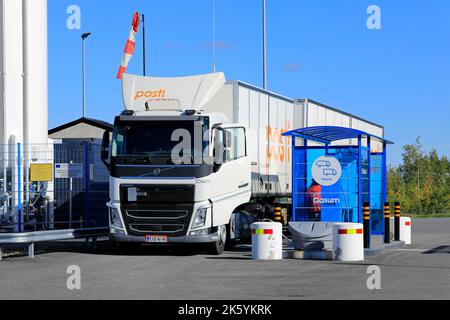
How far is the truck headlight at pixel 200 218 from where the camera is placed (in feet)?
63.4

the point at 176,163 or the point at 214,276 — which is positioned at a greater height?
the point at 176,163

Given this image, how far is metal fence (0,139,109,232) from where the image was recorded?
67.1 feet

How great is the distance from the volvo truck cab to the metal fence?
6.59 ft

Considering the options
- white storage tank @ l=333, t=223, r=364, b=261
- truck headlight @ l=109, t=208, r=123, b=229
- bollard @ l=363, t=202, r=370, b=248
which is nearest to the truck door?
truck headlight @ l=109, t=208, r=123, b=229

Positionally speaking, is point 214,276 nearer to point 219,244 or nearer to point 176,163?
point 176,163

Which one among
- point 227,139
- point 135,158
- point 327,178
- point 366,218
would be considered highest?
point 227,139

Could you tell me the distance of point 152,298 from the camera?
39.7 ft

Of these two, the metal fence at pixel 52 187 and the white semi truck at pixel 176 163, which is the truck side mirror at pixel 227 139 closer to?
the white semi truck at pixel 176 163

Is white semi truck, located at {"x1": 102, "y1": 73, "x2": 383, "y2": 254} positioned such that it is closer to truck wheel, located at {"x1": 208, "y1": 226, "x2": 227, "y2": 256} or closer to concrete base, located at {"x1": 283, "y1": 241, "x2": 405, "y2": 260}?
truck wheel, located at {"x1": 208, "y1": 226, "x2": 227, "y2": 256}

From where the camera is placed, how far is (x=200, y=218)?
19.4 m

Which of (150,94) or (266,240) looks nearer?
(266,240)

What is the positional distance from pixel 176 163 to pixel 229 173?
5.34ft

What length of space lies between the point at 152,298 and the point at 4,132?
1111 cm

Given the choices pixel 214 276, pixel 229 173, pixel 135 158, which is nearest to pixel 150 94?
pixel 135 158
